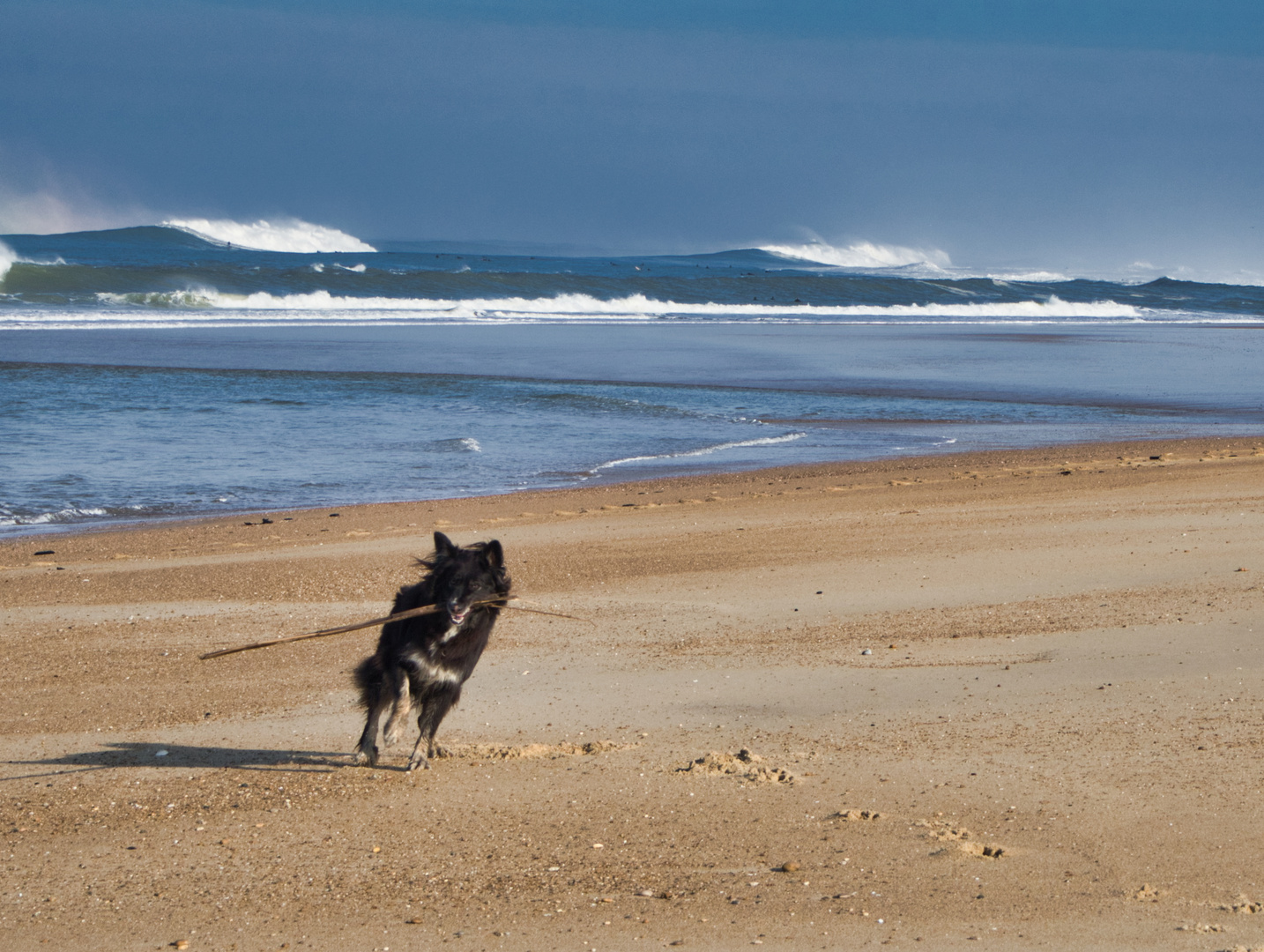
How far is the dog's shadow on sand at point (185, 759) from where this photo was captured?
4453 millimetres

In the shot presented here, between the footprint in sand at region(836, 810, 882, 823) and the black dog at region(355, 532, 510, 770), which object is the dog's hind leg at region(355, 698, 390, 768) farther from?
the footprint in sand at region(836, 810, 882, 823)

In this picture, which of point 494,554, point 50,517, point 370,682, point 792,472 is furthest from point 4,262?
point 494,554

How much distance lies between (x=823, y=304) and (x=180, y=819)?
58757 mm

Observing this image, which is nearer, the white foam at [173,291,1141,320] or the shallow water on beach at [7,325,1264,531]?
the shallow water on beach at [7,325,1264,531]

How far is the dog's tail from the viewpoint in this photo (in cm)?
446

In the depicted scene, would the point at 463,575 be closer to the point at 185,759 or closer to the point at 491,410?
the point at 185,759

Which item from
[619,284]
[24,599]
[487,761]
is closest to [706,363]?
[24,599]

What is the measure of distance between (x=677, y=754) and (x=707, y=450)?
1002 cm

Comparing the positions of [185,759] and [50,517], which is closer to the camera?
[185,759]

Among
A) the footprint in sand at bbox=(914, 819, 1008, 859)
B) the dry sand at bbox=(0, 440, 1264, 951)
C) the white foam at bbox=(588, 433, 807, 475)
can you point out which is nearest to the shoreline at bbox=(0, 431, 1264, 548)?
the white foam at bbox=(588, 433, 807, 475)

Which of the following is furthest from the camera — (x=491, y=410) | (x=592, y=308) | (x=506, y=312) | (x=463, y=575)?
(x=592, y=308)

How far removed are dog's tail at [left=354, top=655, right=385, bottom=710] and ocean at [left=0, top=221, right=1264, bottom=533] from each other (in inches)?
251

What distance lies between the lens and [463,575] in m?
4.18

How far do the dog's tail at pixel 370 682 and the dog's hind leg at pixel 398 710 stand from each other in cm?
8
